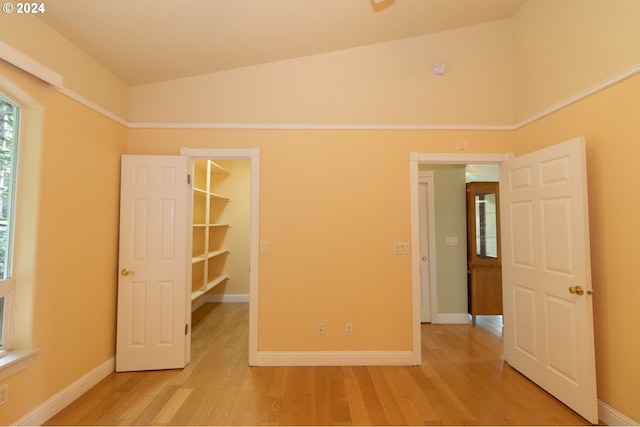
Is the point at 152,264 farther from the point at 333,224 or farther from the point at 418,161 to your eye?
the point at 418,161

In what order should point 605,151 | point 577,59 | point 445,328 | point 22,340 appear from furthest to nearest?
point 445,328
point 577,59
point 605,151
point 22,340

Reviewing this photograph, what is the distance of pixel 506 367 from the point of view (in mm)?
2916

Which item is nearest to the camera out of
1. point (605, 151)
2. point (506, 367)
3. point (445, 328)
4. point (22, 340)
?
point (22, 340)

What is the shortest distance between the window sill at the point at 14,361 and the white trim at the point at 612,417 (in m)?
4.04

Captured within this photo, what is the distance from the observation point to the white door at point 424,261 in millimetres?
4266

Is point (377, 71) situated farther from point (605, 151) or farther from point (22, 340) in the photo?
point (22, 340)

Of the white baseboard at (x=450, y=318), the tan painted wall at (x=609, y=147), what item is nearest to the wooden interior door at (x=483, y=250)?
the white baseboard at (x=450, y=318)

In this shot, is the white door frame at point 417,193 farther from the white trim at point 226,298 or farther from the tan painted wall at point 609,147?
the white trim at point 226,298

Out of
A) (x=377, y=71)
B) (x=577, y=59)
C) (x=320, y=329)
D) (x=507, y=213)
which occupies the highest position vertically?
(x=377, y=71)

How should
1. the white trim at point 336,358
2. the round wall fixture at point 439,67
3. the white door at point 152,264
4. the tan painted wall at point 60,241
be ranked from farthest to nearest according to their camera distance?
the round wall fixture at point 439,67
the white trim at point 336,358
the white door at point 152,264
the tan painted wall at point 60,241

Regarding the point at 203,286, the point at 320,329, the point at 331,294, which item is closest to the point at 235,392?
the point at 320,329

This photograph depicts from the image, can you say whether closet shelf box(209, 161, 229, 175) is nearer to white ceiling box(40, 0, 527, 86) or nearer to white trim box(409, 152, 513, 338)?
white ceiling box(40, 0, 527, 86)

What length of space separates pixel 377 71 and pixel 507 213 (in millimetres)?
2004

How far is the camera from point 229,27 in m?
2.45
